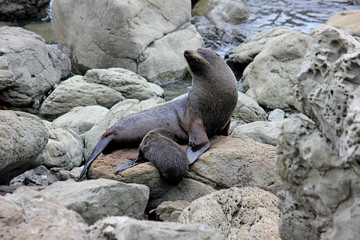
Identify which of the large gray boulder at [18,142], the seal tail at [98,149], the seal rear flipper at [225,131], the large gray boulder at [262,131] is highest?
the large gray boulder at [18,142]

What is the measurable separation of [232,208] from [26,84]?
742 centimetres

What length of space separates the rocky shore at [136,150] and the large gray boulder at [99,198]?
14 mm

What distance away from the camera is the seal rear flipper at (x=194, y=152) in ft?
18.7

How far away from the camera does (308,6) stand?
1800cm

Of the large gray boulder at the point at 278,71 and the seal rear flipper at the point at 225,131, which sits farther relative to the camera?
the large gray boulder at the point at 278,71

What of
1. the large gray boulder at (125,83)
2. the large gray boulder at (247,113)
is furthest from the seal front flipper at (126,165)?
the large gray boulder at (125,83)

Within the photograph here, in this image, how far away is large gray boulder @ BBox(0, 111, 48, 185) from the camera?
4.60 meters

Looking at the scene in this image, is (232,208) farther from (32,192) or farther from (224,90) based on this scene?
(224,90)

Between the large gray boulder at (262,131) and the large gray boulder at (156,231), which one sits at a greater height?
the large gray boulder at (156,231)

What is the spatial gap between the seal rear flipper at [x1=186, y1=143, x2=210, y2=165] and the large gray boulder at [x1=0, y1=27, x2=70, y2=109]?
5093 millimetres

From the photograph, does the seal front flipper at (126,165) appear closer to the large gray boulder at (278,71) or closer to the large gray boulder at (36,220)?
the large gray boulder at (36,220)

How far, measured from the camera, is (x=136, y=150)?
21.1 feet

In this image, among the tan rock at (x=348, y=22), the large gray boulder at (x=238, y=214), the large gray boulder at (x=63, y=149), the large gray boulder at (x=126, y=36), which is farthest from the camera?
the tan rock at (x=348, y=22)

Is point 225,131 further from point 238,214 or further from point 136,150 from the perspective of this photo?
point 238,214
